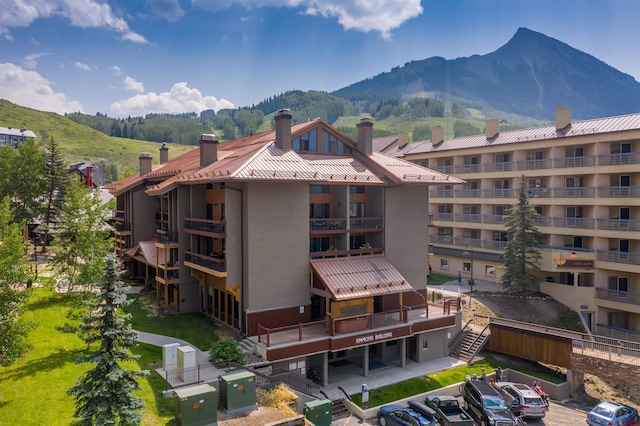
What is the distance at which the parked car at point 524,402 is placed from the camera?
25.2 m

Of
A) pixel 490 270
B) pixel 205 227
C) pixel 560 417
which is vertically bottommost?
pixel 560 417

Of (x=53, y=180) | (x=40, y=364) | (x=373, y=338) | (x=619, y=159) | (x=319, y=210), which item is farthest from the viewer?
(x=53, y=180)

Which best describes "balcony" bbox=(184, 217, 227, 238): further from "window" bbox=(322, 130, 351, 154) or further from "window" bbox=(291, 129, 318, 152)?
"window" bbox=(322, 130, 351, 154)

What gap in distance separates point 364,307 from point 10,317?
20.2 m

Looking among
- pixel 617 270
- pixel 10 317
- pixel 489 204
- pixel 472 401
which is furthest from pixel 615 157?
pixel 10 317

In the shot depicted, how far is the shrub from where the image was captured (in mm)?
24438

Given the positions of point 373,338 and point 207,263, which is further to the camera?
point 207,263

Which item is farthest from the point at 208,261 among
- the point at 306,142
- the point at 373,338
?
the point at 373,338

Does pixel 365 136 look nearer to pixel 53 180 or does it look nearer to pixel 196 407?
pixel 196 407

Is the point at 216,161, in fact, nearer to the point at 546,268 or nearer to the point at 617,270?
the point at 546,268

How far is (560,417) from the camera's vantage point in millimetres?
26250

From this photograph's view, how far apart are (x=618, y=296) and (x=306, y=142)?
3252 centimetres

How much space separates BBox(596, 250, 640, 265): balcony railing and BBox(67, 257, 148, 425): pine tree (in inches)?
1658

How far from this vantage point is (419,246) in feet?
118
